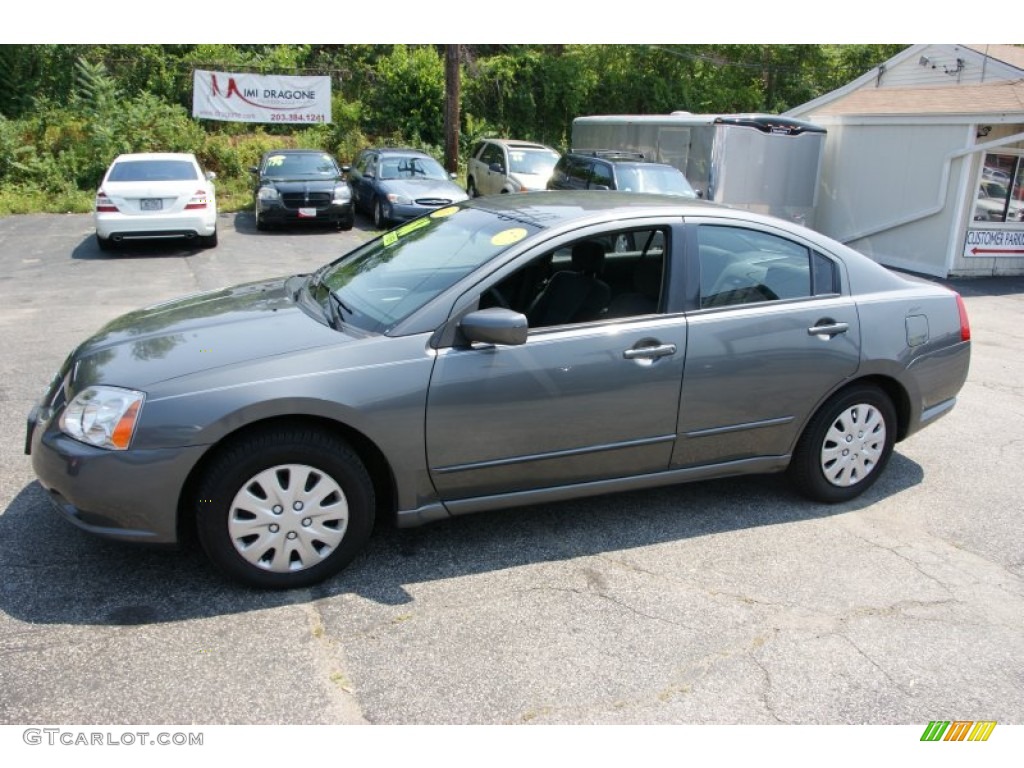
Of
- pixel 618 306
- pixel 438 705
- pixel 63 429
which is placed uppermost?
pixel 618 306

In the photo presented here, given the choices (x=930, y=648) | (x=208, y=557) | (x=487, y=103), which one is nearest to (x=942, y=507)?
(x=930, y=648)

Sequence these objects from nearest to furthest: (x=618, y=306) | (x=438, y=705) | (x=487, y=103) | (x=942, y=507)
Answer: (x=438, y=705), (x=618, y=306), (x=942, y=507), (x=487, y=103)

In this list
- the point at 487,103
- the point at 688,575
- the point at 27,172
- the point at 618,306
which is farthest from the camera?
the point at 487,103

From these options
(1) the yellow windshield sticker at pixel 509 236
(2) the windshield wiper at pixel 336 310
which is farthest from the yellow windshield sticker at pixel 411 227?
(1) the yellow windshield sticker at pixel 509 236

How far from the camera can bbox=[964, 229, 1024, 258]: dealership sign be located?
45.4ft

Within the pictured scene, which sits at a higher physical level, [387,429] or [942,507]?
[387,429]

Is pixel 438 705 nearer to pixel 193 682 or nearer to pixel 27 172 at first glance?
pixel 193 682

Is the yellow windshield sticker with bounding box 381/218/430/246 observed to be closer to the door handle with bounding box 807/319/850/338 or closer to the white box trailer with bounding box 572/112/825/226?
the door handle with bounding box 807/319/850/338

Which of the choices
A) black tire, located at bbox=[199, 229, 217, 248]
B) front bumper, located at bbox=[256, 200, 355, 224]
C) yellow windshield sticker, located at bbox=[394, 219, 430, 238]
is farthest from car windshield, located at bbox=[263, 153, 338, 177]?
yellow windshield sticker, located at bbox=[394, 219, 430, 238]

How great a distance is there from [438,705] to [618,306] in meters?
2.08

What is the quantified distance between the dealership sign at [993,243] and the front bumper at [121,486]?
13.9 m

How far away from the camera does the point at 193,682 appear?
9.62 ft

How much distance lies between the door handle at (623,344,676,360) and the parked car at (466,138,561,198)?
12757mm

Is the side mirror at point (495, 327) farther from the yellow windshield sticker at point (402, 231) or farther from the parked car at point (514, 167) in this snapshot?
the parked car at point (514, 167)
